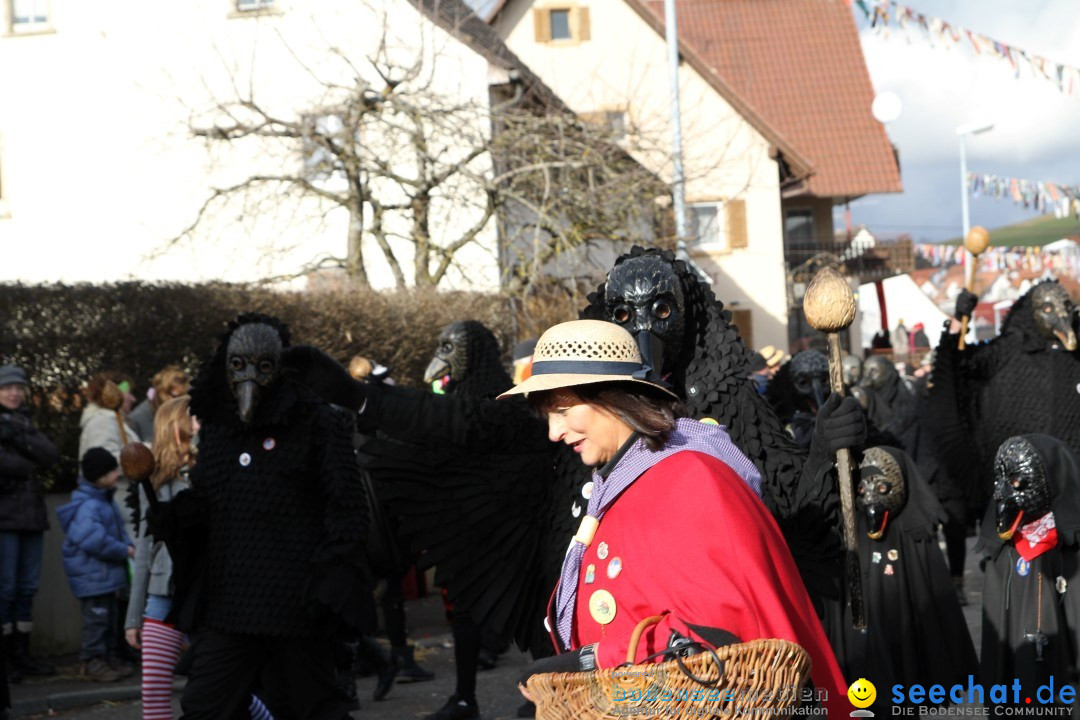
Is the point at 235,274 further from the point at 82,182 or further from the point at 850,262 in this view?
the point at 850,262

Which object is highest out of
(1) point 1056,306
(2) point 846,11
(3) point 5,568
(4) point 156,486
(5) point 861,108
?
(2) point 846,11

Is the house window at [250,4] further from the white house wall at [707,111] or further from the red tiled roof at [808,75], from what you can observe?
the red tiled roof at [808,75]

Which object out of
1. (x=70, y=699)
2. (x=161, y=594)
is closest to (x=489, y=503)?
(x=161, y=594)

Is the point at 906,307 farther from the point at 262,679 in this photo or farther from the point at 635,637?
the point at 635,637

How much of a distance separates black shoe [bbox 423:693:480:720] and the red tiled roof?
31073 mm

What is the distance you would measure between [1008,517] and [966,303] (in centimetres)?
223

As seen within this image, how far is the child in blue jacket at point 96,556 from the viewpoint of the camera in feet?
29.2

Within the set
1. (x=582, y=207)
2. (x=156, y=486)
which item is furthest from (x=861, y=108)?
(x=156, y=486)

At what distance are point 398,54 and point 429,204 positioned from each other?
4285 mm

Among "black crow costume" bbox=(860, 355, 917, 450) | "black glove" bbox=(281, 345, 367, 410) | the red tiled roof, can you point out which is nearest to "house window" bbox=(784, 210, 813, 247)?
the red tiled roof

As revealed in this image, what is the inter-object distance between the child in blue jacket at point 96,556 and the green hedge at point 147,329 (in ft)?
4.08

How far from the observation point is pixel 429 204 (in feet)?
54.3

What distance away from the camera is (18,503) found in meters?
8.76

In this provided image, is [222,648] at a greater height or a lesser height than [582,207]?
lesser
